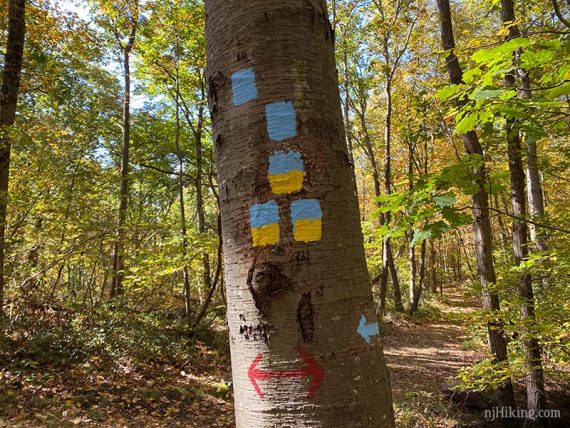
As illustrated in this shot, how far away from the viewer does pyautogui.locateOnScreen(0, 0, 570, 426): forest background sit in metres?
2.75

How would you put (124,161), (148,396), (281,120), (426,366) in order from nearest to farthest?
(281,120) < (148,396) < (426,366) < (124,161)

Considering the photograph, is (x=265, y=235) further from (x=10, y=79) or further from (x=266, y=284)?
(x=10, y=79)

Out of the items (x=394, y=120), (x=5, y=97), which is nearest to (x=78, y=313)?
(x=5, y=97)

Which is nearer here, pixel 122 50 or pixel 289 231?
pixel 289 231

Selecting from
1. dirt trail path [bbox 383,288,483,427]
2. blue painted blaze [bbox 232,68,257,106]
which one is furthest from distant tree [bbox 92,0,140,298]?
blue painted blaze [bbox 232,68,257,106]

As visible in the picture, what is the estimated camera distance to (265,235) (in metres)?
0.91

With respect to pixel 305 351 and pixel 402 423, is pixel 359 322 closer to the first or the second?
pixel 305 351

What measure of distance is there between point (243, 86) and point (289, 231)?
1.37 feet

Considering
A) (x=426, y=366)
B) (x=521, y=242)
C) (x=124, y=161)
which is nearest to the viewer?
(x=521, y=242)

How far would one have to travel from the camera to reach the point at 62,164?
39.9ft

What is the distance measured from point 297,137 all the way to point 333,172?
0.13 m

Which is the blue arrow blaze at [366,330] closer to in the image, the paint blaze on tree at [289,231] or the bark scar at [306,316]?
the paint blaze on tree at [289,231]

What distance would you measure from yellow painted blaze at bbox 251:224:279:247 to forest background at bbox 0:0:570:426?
1.59 metres

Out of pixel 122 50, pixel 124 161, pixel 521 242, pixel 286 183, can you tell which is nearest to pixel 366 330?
pixel 286 183
